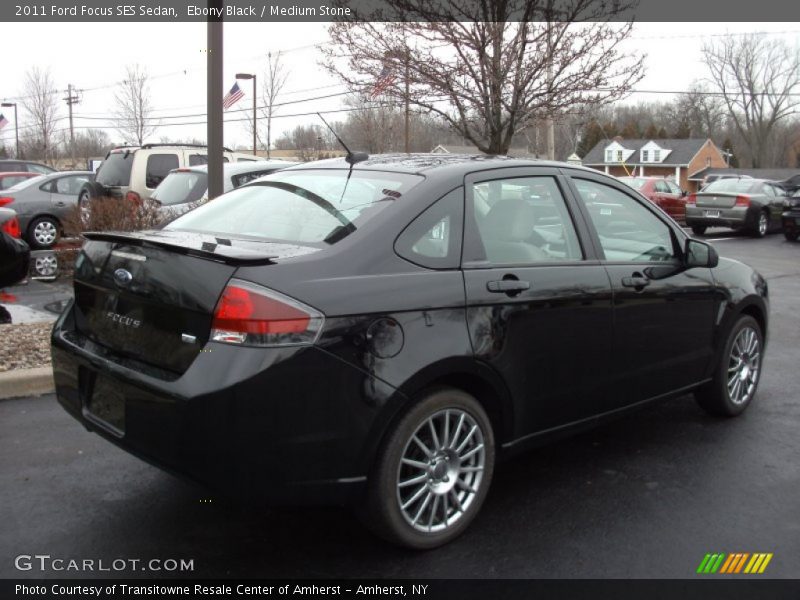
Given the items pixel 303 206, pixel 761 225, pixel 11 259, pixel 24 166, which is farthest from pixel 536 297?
pixel 24 166

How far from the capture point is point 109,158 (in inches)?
560

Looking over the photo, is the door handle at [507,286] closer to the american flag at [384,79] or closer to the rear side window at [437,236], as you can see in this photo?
the rear side window at [437,236]

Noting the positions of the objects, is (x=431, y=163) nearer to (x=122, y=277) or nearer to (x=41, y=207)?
(x=122, y=277)

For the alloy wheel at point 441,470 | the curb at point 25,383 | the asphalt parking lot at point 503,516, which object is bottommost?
the asphalt parking lot at point 503,516

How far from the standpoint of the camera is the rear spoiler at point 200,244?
293cm

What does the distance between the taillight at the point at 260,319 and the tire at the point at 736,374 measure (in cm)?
316

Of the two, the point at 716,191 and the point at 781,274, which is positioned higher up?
the point at 716,191

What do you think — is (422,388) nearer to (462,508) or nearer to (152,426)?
(462,508)

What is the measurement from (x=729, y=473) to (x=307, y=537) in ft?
7.82

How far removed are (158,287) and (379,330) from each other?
0.91 meters

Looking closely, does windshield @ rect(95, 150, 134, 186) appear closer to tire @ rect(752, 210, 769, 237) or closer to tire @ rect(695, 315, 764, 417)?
tire @ rect(695, 315, 764, 417)

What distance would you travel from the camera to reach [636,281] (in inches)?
162

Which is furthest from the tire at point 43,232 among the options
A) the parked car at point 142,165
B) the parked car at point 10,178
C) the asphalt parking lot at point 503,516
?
the asphalt parking lot at point 503,516

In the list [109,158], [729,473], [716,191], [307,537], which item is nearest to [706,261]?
[729,473]
